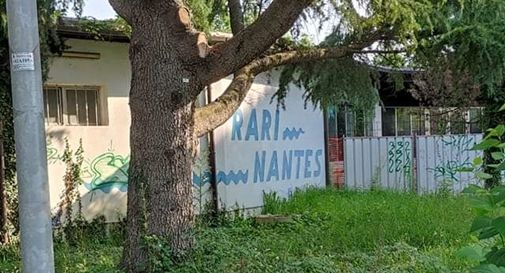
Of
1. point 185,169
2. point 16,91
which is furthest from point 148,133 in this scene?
point 16,91

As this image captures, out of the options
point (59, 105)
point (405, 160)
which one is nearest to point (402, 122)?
point (405, 160)

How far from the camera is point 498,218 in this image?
256 cm

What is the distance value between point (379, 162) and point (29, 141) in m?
13.7

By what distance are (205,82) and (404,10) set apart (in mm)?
2294

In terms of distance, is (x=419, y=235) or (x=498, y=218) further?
(x=419, y=235)

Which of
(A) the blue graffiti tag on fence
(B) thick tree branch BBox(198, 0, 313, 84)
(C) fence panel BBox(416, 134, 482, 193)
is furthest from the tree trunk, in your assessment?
(C) fence panel BBox(416, 134, 482, 193)

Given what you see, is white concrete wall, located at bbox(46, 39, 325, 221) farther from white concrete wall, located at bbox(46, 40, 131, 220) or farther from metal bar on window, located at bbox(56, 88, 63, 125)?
metal bar on window, located at bbox(56, 88, 63, 125)

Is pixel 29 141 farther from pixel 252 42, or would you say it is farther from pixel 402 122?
pixel 402 122

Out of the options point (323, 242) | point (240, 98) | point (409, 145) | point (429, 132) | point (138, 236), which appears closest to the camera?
point (138, 236)

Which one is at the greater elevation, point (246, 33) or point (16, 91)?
point (246, 33)

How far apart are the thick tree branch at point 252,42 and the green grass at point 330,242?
1662 mm

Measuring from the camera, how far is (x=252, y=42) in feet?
19.3

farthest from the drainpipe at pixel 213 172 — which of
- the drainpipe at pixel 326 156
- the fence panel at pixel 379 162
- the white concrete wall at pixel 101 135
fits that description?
the fence panel at pixel 379 162

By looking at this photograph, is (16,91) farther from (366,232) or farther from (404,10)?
(366,232)
